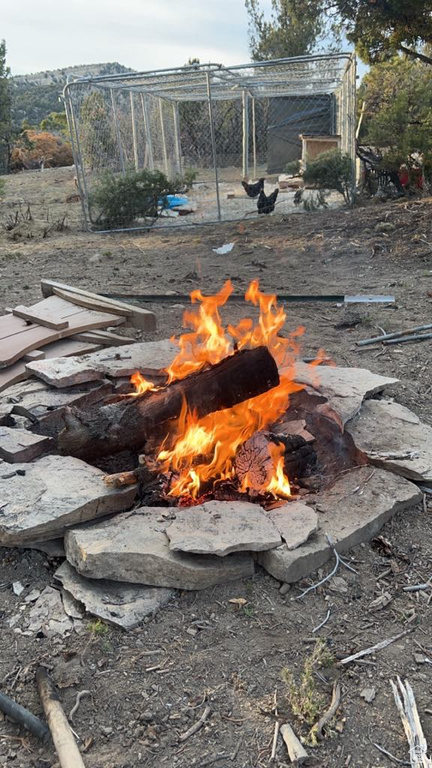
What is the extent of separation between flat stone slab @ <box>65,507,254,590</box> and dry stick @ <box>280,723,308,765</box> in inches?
29.2

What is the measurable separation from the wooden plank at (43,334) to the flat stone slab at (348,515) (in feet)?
9.23

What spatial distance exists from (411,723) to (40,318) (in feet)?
14.6

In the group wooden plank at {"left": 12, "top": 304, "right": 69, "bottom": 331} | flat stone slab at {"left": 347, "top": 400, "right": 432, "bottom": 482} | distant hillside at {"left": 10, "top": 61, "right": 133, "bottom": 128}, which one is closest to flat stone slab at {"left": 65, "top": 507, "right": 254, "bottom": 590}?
flat stone slab at {"left": 347, "top": 400, "right": 432, "bottom": 482}

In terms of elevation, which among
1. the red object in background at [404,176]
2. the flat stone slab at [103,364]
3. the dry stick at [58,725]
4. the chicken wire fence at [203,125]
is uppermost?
the chicken wire fence at [203,125]

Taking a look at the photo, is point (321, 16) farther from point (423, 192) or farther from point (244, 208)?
point (244, 208)

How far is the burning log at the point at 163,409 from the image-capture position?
3.50m

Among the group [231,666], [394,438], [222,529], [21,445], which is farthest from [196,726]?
[394,438]

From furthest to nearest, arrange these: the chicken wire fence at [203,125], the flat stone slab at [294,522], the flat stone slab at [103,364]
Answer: the chicken wire fence at [203,125] < the flat stone slab at [103,364] < the flat stone slab at [294,522]

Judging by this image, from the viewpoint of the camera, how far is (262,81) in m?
14.8

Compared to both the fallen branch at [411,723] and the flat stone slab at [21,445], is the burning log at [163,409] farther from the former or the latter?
the fallen branch at [411,723]

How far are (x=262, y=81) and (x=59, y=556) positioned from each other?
14344 mm

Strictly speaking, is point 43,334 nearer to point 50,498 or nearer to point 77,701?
point 50,498

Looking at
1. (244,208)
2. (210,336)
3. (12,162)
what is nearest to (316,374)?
(210,336)

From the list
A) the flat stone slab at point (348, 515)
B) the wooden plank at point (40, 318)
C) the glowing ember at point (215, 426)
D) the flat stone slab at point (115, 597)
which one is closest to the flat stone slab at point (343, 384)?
the glowing ember at point (215, 426)
